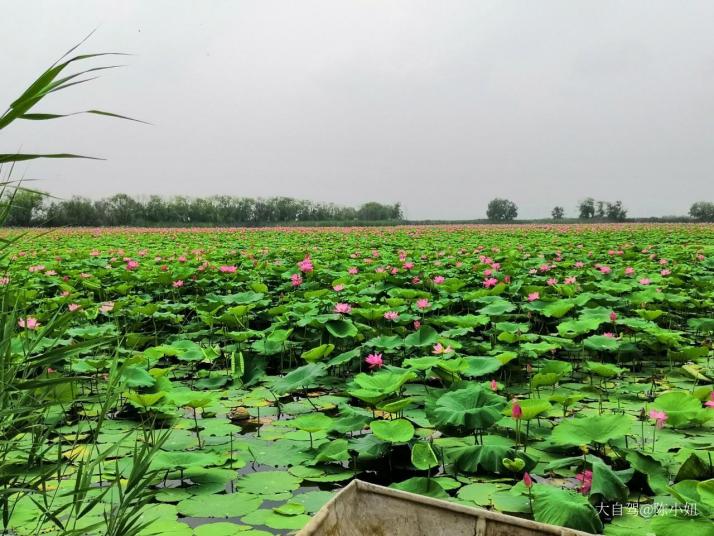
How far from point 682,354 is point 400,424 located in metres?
1.85

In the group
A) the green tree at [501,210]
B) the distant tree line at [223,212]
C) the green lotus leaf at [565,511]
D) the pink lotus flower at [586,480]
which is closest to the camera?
the green lotus leaf at [565,511]

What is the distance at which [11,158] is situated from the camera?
1111 mm

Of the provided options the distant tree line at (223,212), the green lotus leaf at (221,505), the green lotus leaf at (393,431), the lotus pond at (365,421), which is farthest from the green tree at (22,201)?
the distant tree line at (223,212)

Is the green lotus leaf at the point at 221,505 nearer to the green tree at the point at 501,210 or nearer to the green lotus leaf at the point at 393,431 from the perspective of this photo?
the green lotus leaf at the point at 393,431

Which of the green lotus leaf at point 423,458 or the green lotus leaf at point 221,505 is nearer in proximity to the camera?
the green lotus leaf at point 221,505

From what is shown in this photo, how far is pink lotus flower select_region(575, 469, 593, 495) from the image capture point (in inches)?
63.1

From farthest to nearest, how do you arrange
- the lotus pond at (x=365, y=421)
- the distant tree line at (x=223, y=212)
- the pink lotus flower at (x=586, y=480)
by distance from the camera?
the distant tree line at (x=223, y=212), the pink lotus flower at (x=586, y=480), the lotus pond at (x=365, y=421)

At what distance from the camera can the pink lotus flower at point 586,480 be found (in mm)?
1604

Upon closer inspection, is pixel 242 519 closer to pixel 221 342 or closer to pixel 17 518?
pixel 17 518

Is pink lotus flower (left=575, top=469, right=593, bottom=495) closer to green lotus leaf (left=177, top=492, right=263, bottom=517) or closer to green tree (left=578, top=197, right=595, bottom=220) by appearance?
green lotus leaf (left=177, top=492, right=263, bottom=517)

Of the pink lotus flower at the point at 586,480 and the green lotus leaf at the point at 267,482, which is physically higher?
the pink lotus flower at the point at 586,480

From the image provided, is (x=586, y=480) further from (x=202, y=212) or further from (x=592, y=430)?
(x=202, y=212)

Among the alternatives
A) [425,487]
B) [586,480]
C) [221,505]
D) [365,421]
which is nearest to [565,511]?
[586,480]

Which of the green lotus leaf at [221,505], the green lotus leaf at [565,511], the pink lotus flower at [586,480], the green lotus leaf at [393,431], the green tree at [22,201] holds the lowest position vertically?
the green lotus leaf at [221,505]
